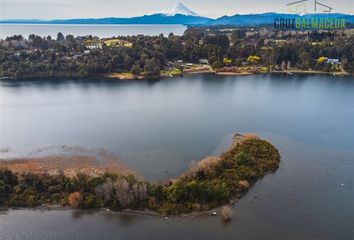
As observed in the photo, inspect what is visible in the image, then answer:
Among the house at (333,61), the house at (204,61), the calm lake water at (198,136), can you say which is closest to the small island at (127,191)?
the calm lake water at (198,136)

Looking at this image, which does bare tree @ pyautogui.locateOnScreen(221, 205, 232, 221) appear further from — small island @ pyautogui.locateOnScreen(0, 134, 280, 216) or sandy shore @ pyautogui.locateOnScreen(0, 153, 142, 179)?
sandy shore @ pyautogui.locateOnScreen(0, 153, 142, 179)

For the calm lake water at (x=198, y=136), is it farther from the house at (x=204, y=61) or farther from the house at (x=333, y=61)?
the house at (x=204, y=61)

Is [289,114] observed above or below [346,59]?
below

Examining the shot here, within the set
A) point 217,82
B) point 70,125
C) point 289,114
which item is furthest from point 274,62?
point 70,125

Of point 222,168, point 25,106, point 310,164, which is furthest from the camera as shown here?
point 25,106

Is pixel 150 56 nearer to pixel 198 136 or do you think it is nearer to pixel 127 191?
pixel 198 136

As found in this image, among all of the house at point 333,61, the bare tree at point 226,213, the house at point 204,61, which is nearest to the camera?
the bare tree at point 226,213

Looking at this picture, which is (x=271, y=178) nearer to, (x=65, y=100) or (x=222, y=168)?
(x=222, y=168)
